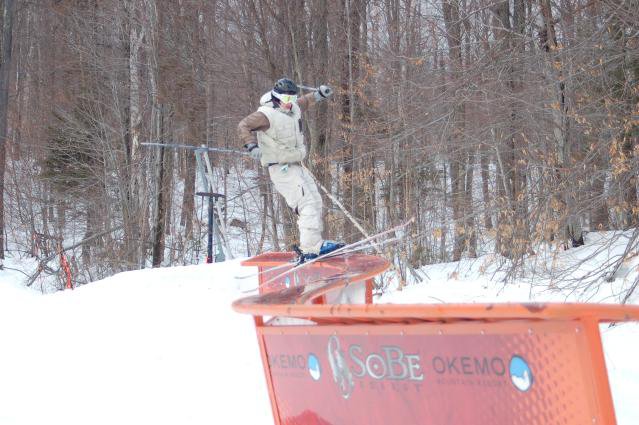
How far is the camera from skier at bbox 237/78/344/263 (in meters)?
7.06

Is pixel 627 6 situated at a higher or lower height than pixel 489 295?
higher

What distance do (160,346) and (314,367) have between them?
3.55m

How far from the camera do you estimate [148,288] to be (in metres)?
9.12

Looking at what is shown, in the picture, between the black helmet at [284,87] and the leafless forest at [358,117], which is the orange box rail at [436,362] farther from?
the leafless forest at [358,117]

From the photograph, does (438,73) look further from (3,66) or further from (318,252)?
(3,66)

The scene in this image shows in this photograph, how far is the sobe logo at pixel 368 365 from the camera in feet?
9.77

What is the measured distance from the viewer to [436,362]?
287 centimetres

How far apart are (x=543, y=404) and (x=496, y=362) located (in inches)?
8.5

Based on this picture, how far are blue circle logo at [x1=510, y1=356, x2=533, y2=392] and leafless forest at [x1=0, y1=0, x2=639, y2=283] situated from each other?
4.59 m

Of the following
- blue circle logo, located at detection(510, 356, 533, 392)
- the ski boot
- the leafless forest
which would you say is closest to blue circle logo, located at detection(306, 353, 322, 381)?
blue circle logo, located at detection(510, 356, 533, 392)

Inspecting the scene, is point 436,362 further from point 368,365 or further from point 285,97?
point 285,97

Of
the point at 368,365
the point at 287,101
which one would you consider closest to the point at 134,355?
the point at 287,101

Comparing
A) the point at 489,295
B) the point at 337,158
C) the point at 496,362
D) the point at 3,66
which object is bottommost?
the point at 489,295

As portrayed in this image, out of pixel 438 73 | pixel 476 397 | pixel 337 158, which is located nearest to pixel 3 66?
pixel 337 158
